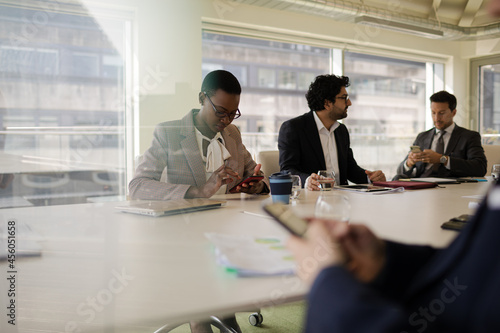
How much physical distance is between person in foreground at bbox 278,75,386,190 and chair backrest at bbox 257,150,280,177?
45 mm

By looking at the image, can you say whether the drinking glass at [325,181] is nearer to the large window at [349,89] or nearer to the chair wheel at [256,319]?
the chair wheel at [256,319]

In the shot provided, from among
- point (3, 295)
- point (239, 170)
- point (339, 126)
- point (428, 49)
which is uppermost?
point (428, 49)

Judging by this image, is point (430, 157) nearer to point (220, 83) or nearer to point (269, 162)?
point (269, 162)

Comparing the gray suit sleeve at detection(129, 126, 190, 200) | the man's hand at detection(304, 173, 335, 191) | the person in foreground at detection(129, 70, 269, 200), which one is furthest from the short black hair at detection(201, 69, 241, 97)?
the man's hand at detection(304, 173, 335, 191)

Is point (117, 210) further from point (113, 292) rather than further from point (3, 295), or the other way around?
point (113, 292)

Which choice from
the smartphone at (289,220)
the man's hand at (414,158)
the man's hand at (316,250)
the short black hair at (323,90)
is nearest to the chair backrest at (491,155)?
the man's hand at (414,158)

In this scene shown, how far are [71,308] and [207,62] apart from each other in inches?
183

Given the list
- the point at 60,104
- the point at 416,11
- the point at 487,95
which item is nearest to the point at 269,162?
the point at 60,104

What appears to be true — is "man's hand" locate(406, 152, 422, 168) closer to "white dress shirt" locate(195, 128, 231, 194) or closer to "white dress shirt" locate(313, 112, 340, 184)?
"white dress shirt" locate(313, 112, 340, 184)

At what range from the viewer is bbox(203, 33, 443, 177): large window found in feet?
18.6

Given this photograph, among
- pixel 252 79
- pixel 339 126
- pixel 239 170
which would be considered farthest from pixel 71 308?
pixel 252 79

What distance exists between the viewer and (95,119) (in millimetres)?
4855

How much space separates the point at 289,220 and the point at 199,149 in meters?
1.51

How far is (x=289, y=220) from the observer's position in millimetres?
819
